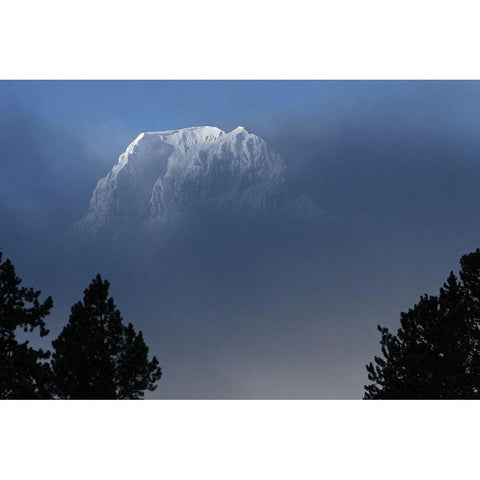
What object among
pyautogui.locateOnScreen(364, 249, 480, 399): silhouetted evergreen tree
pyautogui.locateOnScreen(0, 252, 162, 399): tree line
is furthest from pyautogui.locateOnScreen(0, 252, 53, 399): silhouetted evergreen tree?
pyautogui.locateOnScreen(364, 249, 480, 399): silhouetted evergreen tree

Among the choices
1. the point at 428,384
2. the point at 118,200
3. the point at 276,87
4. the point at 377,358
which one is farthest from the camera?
the point at 118,200

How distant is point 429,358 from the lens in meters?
20.3

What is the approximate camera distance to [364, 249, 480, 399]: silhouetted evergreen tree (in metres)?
19.9

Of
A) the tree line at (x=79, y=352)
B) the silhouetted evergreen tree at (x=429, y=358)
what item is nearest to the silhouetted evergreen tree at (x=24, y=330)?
the tree line at (x=79, y=352)

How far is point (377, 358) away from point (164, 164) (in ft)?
77.8

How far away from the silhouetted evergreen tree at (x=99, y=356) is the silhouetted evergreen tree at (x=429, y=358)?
322 inches

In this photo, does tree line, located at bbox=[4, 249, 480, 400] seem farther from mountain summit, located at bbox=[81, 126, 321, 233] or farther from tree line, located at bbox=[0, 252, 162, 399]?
mountain summit, located at bbox=[81, 126, 321, 233]

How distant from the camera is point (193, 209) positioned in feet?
131

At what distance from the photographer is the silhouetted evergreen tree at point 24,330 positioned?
777 inches
